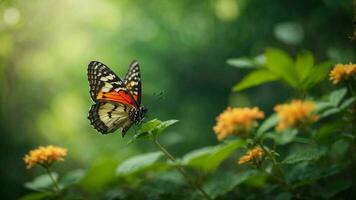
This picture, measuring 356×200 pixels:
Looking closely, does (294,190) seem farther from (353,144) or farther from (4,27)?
(4,27)

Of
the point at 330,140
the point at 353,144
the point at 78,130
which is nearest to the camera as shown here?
the point at 330,140

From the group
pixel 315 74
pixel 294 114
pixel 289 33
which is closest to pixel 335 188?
pixel 315 74

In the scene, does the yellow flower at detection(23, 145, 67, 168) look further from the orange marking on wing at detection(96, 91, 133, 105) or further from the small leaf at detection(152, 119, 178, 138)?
the small leaf at detection(152, 119, 178, 138)

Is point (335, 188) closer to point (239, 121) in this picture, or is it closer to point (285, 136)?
point (285, 136)

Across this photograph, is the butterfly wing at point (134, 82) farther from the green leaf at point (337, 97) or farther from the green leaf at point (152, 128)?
the green leaf at point (337, 97)

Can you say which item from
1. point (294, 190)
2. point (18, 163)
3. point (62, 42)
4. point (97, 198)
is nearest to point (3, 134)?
point (18, 163)
